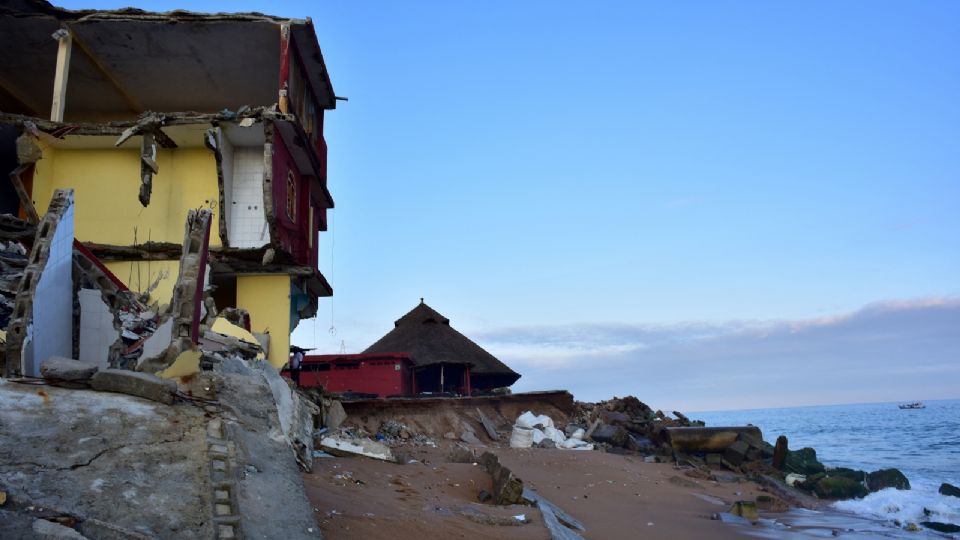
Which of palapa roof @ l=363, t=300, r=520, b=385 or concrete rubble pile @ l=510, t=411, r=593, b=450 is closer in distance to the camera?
concrete rubble pile @ l=510, t=411, r=593, b=450

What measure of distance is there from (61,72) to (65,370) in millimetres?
12392

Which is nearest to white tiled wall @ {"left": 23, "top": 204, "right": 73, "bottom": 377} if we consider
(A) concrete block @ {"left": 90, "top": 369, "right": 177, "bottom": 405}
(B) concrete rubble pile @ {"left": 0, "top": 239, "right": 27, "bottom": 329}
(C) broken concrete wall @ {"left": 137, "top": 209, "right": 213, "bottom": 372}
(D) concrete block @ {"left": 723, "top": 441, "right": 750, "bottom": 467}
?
(B) concrete rubble pile @ {"left": 0, "top": 239, "right": 27, "bottom": 329}

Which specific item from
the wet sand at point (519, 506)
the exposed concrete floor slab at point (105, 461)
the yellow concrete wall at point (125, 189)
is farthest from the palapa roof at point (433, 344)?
the exposed concrete floor slab at point (105, 461)

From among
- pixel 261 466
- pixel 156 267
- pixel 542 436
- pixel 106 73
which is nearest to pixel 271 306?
pixel 156 267

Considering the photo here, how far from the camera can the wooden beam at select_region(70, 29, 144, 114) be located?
1578cm

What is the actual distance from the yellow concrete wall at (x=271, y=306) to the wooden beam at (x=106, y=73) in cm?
627

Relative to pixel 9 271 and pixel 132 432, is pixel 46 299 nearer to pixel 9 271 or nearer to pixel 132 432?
pixel 9 271

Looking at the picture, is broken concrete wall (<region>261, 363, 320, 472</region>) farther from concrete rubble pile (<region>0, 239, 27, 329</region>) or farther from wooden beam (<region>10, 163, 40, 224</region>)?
wooden beam (<region>10, 163, 40, 224</region>)

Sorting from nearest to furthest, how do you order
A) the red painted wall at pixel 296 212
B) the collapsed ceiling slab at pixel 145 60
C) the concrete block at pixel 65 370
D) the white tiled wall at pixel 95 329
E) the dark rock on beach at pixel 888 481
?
the concrete block at pixel 65 370
the white tiled wall at pixel 95 329
the collapsed ceiling slab at pixel 145 60
the red painted wall at pixel 296 212
the dark rock on beach at pixel 888 481

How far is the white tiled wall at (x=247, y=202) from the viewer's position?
15.6 metres

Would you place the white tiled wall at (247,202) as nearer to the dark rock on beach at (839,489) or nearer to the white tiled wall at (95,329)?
the white tiled wall at (95,329)

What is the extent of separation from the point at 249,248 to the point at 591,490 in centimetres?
890

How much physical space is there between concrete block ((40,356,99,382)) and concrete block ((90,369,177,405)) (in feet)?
0.25

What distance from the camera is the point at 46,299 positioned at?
738cm
